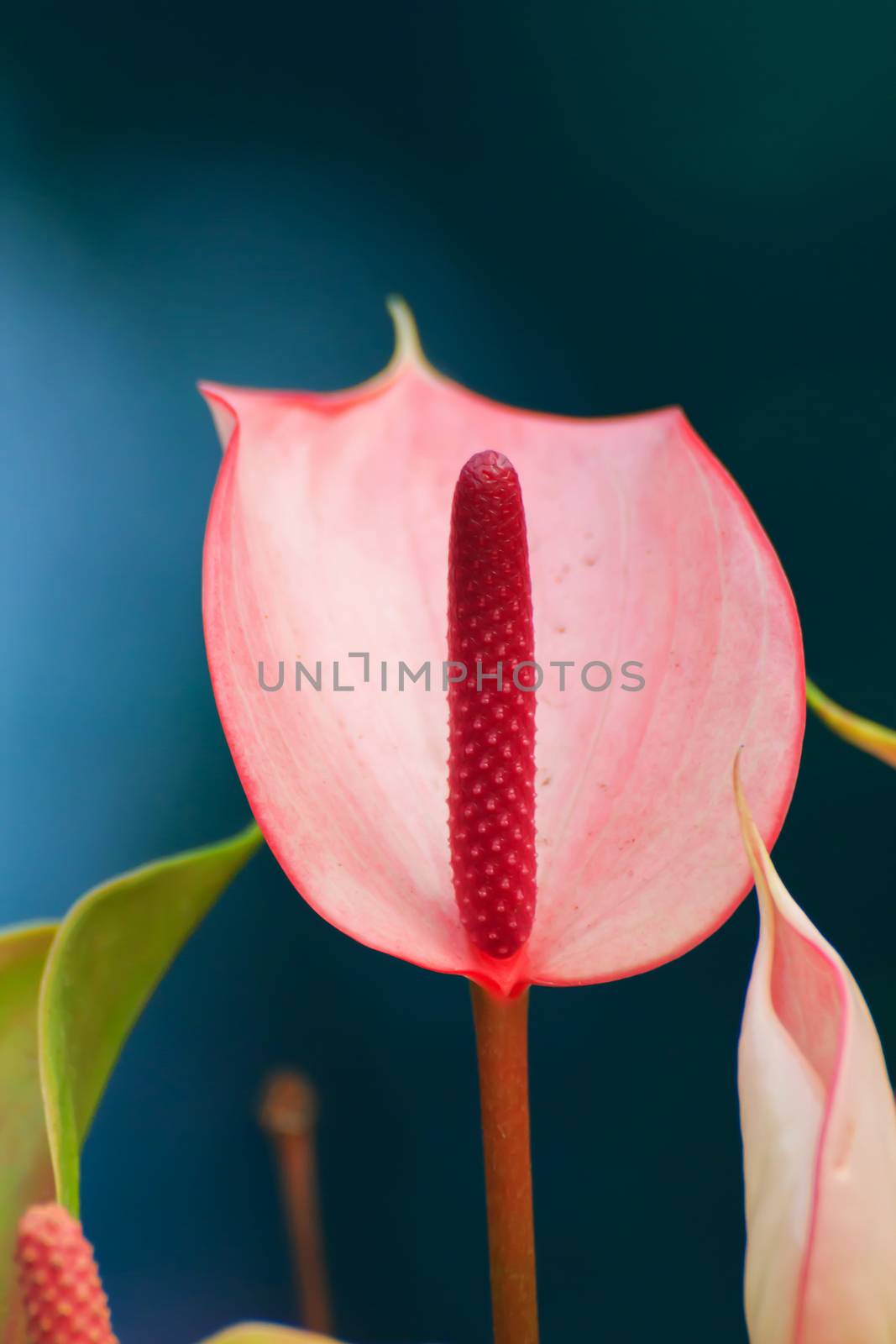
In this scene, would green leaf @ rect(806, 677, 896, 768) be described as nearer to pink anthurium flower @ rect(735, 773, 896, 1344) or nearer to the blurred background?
pink anthurium flower @ rect(735, 773, 896, 1344)

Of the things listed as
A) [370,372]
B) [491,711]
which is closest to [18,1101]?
[491,711]

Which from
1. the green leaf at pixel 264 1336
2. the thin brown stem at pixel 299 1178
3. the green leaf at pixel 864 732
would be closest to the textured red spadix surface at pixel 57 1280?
the green leaf at pixel 264 1336

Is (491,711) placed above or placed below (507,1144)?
above

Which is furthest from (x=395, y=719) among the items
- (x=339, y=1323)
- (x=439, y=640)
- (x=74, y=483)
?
(x=339, y=1323)

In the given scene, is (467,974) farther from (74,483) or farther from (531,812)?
(74,483)

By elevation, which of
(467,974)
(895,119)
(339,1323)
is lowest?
(339,1323)

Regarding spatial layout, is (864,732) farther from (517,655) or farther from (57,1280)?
(57,1280)
